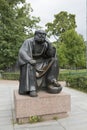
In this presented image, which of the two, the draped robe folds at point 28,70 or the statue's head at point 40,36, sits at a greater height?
the statue's head at point 40,36

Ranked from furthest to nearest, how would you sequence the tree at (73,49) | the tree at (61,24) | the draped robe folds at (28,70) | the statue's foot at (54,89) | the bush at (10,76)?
1. the tree at (61,24)
2. the tree at (73,49)
3. the bush at (10,76)
4. the statue's foot at (54,89)
5. the draped robe folds at (28,70)

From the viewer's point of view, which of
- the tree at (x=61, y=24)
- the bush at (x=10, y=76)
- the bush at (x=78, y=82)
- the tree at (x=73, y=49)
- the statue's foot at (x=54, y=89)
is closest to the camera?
the statue's foot at (x=54, y=89)

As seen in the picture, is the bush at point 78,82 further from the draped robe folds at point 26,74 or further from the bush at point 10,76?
the bush at point 10,76

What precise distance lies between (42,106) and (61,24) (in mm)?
36692

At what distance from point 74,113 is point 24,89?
1.45 meters

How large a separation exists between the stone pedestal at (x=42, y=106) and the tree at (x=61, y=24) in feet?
117

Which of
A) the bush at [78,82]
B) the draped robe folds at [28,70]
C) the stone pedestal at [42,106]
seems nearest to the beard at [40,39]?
the draped robe folds at [28,70]

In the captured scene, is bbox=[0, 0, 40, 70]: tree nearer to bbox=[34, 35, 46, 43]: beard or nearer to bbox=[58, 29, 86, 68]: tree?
bbox=[58, 29, 86, 68]: tree

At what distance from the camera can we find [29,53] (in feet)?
18.0

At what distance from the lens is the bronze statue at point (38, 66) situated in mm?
5195

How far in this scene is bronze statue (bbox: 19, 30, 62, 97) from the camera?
5195 mm

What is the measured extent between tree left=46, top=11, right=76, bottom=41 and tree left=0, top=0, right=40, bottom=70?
45.8 feet

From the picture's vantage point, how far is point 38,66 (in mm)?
5664

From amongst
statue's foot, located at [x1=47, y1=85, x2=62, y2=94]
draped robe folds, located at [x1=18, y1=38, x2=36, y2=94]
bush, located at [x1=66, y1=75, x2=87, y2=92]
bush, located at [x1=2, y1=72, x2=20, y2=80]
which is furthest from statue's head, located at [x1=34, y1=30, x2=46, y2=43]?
bush, located at [x1=2, y1=72, x2=20, y2=80]
